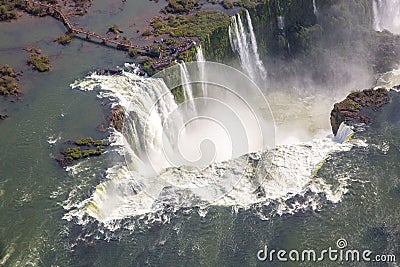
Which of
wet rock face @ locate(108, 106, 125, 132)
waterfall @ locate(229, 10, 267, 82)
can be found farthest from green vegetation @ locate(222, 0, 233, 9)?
wet rock face @ locate(108, 106, 125, 132)

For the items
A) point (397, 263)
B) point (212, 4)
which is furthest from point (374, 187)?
point (212, 4)

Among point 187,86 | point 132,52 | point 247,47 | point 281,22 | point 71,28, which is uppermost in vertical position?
point 281,22

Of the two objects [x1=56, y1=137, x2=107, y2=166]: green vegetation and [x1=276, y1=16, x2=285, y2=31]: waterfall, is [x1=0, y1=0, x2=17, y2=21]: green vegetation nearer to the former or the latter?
[x1=56, y1=137, x2=107, y2=166]: green vegetation

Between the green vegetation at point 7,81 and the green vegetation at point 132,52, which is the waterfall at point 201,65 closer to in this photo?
the green vegetation at point 132,52

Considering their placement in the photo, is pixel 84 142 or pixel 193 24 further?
pixel 193 24

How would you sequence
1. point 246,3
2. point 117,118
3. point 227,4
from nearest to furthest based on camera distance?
point 117,118
point 246,3
point 227,4

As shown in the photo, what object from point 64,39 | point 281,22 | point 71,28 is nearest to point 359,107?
point 281,22

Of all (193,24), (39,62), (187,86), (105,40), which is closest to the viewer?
(187,86)

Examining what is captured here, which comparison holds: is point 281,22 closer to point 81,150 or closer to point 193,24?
point 193,24
